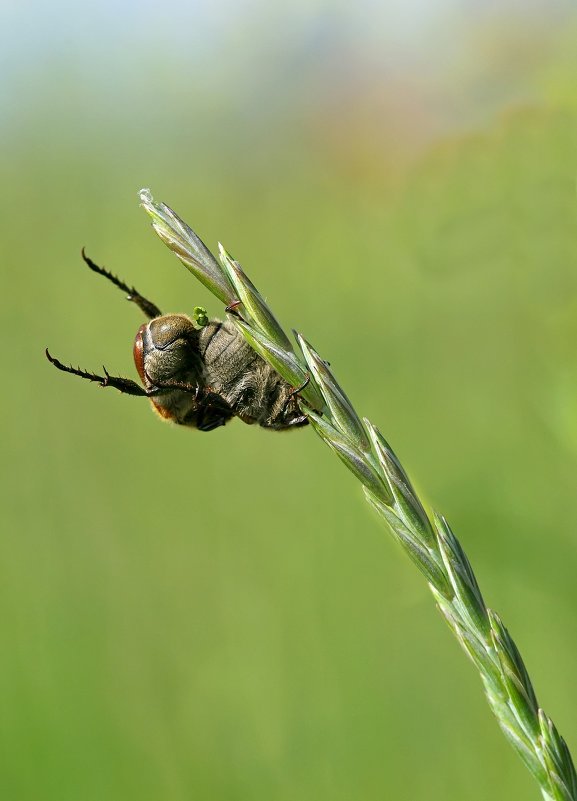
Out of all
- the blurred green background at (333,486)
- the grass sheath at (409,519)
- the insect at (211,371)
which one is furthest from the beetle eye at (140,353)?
the blurred green background at (333,486)

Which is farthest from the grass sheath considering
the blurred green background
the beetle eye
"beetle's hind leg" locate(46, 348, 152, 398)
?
the blurred green background

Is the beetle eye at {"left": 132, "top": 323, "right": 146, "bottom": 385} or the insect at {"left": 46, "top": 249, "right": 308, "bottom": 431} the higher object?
the beetle eye at {"left": 132, "top": 323, "right": 146, "bottom": 385}

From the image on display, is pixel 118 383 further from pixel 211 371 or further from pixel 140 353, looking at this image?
pixel 211 371

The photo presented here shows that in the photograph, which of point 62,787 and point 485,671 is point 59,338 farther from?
point 485,671

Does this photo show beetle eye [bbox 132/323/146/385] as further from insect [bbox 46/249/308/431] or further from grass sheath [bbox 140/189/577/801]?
grass sheath [bbox 140/189/577/801]

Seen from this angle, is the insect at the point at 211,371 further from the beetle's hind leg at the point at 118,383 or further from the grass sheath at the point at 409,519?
the grass sheath at the point at 409,519

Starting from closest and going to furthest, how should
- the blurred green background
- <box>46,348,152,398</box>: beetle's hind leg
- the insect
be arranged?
<box>46,348,152,398</box>: beetle's hind leg < the insect < the blurred green background

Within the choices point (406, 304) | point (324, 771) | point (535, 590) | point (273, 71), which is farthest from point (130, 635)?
point (273, 71)
